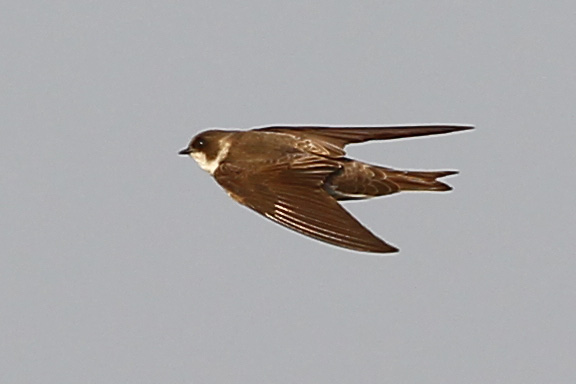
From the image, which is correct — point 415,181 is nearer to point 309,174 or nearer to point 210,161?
point 309,174

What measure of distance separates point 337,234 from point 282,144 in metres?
0.92

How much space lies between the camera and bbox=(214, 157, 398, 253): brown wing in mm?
5934

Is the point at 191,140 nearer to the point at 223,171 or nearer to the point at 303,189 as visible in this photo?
the point at 223,171

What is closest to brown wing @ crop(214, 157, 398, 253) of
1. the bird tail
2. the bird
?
the bird

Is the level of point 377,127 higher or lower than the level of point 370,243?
higher

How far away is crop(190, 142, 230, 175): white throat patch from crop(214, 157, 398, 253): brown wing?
18 centimetres

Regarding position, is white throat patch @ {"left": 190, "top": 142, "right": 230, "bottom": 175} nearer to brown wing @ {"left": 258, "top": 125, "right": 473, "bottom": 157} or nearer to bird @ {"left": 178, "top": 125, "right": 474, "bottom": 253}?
bird @ {"left": 178, "top": 125, "right": 474, "bottom": 253}

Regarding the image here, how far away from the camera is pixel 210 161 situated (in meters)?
6.98

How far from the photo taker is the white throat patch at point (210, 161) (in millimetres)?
6871

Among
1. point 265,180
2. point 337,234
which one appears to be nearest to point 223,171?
point 265,180

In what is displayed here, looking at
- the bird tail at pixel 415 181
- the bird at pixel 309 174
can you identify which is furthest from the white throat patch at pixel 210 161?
the bird tail at pixel 415 181

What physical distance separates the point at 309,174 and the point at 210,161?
0.75 m

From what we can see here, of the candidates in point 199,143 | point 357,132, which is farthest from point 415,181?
point 199,143

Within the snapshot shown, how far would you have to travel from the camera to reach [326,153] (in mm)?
6746
